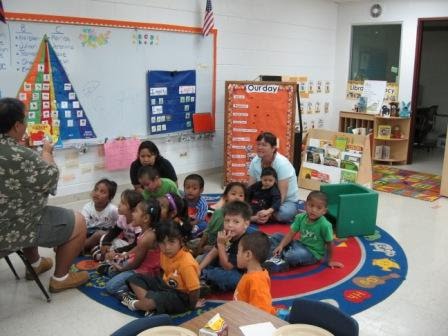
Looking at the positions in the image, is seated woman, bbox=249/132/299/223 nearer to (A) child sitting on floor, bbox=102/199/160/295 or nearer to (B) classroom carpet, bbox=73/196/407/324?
(B) classroom carpet, bbox=73/196/407/324

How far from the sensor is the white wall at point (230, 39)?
16.1 ft

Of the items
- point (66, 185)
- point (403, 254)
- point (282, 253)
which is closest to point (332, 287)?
point (282, 253)

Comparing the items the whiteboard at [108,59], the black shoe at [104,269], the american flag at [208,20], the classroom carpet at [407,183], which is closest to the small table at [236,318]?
the black shoe at [104,269]

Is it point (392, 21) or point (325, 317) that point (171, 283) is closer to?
point (325, 317)

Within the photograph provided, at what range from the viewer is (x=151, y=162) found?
4.26 m

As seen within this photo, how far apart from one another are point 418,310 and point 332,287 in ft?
1.84

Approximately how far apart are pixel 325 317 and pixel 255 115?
4207 mm

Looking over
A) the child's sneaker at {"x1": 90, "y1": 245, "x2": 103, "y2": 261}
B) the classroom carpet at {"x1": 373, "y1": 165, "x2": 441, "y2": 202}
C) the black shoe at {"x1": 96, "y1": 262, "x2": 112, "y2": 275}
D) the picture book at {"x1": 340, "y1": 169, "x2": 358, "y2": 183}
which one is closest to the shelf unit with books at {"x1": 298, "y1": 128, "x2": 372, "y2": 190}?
the picture book at {"x1": 340, "y1": 169, "x2": 358, "y2": 183}

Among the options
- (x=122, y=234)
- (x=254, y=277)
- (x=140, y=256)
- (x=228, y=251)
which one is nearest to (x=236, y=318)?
(x=254, y=277)

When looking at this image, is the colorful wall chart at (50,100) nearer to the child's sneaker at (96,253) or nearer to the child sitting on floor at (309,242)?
the child's sneaker at (96,253)

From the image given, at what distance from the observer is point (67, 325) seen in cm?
276

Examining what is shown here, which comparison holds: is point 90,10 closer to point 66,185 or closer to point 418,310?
point 66,185

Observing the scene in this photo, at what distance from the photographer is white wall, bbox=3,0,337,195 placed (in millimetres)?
4895

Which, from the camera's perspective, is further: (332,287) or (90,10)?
(90,10)
